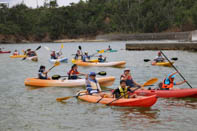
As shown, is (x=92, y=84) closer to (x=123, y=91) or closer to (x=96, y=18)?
(x=123, y=91)

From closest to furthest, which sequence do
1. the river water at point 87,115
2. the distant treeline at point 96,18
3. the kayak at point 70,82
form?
the river water at point 87,115
the kayak at point 70,82
the distant treeline at point 96,18

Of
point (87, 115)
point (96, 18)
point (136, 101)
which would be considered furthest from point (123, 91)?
point (96, 18)

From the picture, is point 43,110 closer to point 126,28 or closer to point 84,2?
point 126,28

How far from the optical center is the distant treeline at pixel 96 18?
136 metres

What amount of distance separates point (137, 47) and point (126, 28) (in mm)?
83979

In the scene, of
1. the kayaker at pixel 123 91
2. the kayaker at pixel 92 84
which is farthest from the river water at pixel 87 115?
the kayaker at pixel 92 84

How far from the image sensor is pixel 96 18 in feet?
546

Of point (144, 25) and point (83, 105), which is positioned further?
point (144, 25)

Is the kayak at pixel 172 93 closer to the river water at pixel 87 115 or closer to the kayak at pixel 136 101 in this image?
the river water at pixel 87 115

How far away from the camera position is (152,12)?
458 feet

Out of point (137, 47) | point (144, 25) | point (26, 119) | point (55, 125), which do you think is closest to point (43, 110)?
point (26, 119)

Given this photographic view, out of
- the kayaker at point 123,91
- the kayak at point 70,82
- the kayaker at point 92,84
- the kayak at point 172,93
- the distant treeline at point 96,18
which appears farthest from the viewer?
the distant treeline at point 96,18

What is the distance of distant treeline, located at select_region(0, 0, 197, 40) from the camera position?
135750 millimetres

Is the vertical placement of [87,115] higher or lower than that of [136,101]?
lower
